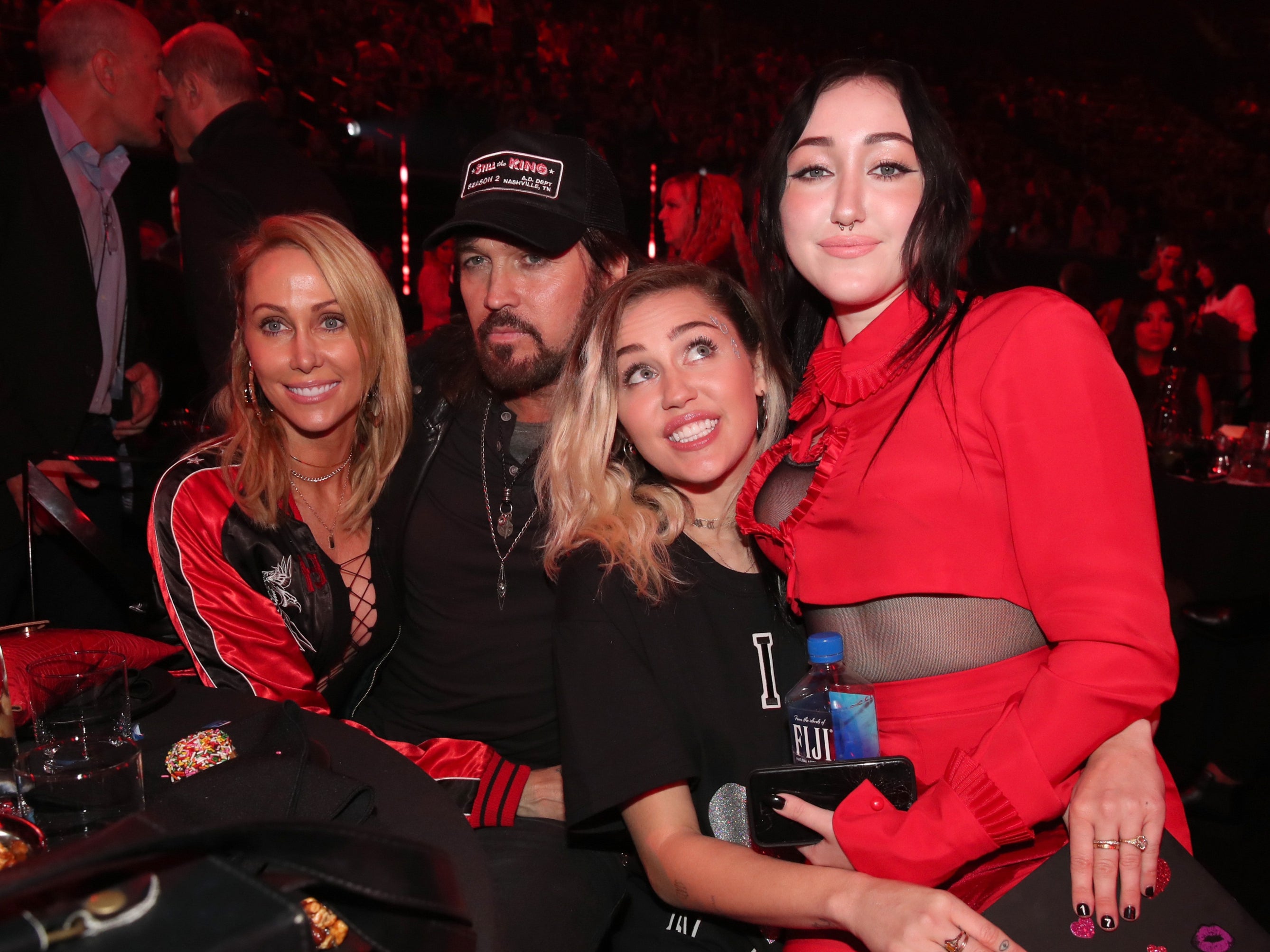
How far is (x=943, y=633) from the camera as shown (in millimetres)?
1322

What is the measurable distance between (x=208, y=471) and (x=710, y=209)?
394cm

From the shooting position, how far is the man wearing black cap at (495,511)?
1938mm

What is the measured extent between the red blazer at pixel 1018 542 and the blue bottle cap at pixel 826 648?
80mm

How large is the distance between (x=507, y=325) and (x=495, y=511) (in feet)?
1.43

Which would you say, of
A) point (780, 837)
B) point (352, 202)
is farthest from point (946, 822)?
point (352, 202)

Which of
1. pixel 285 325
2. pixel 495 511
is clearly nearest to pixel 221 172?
pixel 285 325

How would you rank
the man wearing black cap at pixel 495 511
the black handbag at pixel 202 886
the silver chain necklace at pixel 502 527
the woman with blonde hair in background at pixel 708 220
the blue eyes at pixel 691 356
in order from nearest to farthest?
the black handbag at pixel 202 886, the blue eyes at pixel 691 356, the man wearing black cap at pixel 495 511, the silver chain necklace at pixel 502 527, the woman with blonde hair in background at pixel 708 220

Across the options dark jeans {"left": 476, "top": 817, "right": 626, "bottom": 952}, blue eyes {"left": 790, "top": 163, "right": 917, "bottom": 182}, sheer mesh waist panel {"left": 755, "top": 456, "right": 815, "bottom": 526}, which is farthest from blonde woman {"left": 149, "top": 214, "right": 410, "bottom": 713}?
blue eyes {"left": 790, "top": 163, "right": 917, "bottom": 182}

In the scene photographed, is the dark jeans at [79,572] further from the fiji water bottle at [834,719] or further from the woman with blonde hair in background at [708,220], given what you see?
the woman with blonde hair in background at [708,220]

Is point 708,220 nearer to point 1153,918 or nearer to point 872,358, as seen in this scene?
point 872,358

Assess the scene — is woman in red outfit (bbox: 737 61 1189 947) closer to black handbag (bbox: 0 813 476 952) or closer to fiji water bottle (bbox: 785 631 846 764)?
fiji water bottle (bbox: 785 631 846 764)

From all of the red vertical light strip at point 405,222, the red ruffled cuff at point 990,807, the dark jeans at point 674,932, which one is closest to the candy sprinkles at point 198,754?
the dark jeans at point 674,932

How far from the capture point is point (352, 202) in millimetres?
7113

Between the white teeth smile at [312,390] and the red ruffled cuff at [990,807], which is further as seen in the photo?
the white teeth smile at [312,390]
